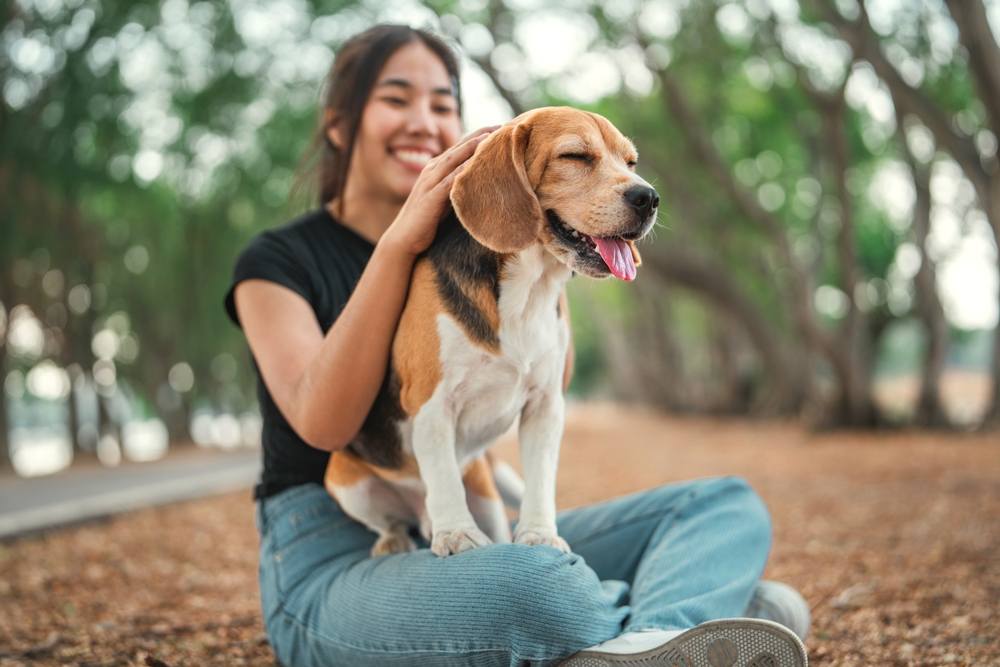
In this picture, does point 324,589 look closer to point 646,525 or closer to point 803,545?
point 646,525

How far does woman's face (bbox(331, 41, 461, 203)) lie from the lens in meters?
3.53

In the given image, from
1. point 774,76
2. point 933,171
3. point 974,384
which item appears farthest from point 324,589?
point 974,384

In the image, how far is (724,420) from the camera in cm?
2292

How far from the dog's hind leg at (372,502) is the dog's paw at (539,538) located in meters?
0.52

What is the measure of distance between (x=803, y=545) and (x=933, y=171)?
1283 cm

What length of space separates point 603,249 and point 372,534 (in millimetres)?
1376

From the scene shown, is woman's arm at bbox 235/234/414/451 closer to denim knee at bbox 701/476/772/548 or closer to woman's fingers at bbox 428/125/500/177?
woman's fingers at bbox 428/125/500/177

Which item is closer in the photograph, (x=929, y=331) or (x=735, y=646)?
(x=735, y=646)

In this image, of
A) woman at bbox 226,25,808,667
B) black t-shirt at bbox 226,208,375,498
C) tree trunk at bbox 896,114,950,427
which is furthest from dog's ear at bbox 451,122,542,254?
tree trunk at bbox 896,114,950,427

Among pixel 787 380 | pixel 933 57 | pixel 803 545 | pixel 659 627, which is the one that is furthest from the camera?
pixel 787 380

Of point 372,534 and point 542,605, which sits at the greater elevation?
point 542,605

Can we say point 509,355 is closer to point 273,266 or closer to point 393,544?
point 393,544

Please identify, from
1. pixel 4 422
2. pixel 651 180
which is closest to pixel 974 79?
pixel 651 180

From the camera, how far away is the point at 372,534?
3301 millimetres
